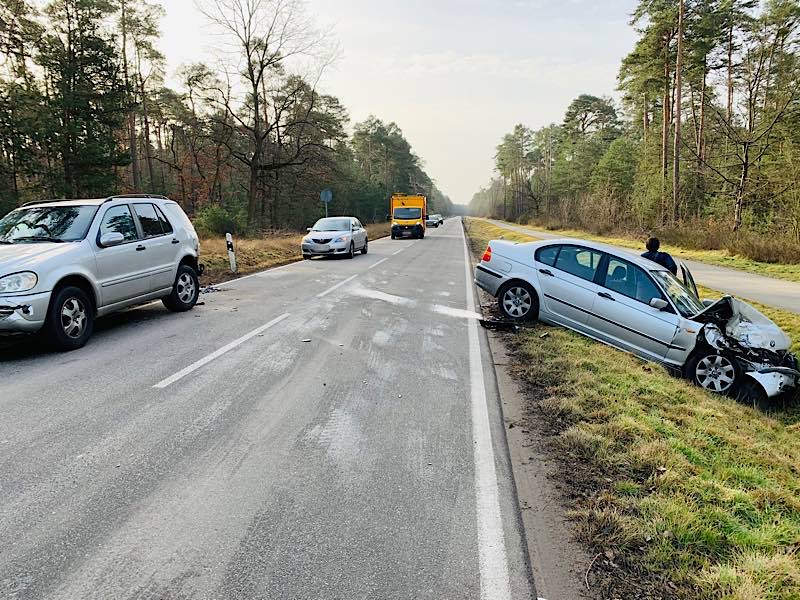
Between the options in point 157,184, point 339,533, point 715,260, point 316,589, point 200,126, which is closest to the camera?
point 316,589

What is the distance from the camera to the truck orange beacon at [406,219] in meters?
34.2

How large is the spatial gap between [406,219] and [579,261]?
2735cm

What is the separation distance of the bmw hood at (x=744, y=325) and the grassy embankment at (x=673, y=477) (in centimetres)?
95

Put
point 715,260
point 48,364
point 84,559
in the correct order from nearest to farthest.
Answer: point 84,559
point 48,364
point 715,260

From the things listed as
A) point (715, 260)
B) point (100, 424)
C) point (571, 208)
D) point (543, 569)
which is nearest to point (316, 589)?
point (543, 569)

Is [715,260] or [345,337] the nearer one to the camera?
[345,337]

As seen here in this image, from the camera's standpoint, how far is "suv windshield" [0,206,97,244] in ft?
21.6

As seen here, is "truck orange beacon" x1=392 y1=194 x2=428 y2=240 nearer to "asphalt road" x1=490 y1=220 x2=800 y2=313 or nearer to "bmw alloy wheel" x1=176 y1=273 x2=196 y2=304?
"asphalt road" x1=490 y1=220 x2=800 y2=313

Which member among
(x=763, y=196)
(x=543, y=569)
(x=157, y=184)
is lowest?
(x=543, y=569)

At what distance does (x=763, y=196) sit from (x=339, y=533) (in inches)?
1001

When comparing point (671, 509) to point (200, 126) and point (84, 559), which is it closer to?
point (84, 559)

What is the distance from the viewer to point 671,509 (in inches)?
115

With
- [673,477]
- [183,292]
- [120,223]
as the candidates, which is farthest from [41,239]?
[673,477]

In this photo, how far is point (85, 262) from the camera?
6.36 metres
